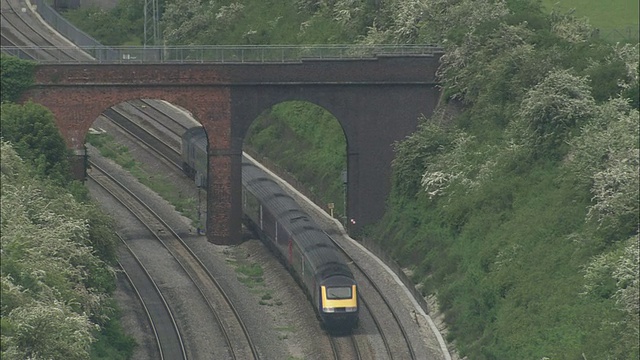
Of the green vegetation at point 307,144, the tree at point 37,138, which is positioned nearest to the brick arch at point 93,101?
the tree at point 37,138

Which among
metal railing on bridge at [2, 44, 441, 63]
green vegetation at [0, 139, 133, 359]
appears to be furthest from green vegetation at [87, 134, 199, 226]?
green vegetation at [0, 139, 133, 359]

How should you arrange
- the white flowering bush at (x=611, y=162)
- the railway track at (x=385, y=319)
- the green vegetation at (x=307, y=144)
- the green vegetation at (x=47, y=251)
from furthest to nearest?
the green vegetation at (x=307, y=144), the railway track at (x=385, y=319), the white flowering bush at (x=611, y=162), the green vegetation at (x=47, y=251)

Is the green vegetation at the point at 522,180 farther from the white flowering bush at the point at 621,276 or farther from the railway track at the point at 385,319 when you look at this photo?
the railway track at the point at 385,319

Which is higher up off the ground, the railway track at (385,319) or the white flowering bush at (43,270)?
the white flowering bush at (43,270)

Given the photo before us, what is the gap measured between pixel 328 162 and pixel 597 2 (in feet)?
59.8

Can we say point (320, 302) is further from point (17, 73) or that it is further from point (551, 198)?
point (17, 73)

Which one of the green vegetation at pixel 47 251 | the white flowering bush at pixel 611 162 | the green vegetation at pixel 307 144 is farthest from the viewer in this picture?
the green vegetation at pixel 307 144

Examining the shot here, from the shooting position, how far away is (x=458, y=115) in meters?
70.1

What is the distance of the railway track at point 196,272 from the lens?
55531 millimetres

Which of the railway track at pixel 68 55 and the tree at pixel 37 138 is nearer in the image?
the tree at pixel 37 138

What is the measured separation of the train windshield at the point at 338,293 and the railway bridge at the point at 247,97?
15.7m

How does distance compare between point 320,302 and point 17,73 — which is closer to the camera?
point 320,302

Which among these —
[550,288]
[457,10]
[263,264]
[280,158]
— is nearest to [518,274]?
[550,288]

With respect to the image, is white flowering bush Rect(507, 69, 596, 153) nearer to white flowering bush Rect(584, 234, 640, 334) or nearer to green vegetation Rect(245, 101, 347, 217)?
white flowering bush Rect(584, 234, 640, 334)
